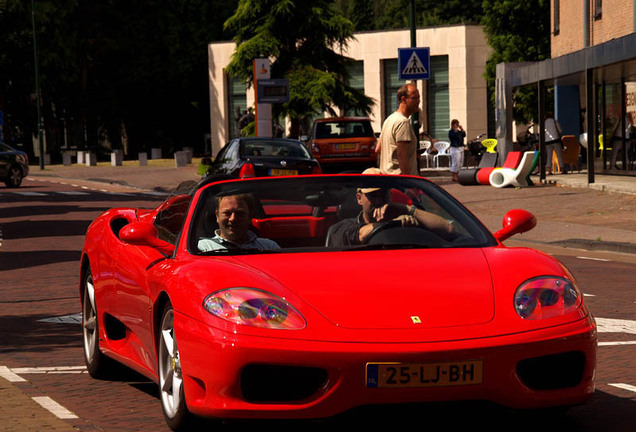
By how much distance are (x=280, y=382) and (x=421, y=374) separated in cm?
58

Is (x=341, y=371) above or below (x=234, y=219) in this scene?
below

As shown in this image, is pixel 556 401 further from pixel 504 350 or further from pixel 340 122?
pixel 340 122

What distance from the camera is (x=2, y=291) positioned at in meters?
12.5

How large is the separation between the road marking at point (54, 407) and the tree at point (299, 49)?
46184 millimetres

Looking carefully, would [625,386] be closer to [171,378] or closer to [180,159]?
[171,378]

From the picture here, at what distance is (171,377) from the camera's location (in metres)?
5.75

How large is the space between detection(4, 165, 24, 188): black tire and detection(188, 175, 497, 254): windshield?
3506 centimetres

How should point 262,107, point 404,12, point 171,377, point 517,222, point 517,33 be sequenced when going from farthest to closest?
point 404,12, point 517,33, point 262,107, point 517,222, point 171,377

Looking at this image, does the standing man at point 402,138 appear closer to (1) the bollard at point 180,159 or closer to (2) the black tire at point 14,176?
(2) the black tire at point 14,176

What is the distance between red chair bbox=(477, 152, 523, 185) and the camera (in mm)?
30281

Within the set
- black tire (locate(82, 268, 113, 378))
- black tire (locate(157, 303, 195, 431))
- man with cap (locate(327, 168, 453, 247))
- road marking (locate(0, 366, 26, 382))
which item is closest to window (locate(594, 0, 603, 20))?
black tire (locate(82, 268, 113, 378))

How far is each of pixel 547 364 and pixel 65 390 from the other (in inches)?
119

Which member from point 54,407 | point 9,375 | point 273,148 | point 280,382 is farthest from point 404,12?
point 280,382

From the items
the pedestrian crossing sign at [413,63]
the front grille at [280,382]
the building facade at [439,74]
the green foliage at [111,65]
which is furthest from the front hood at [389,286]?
the green foliage at [111,65]
